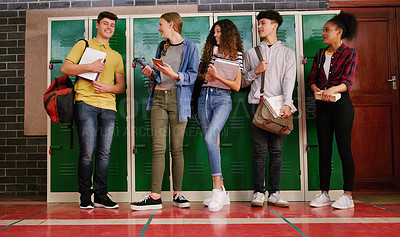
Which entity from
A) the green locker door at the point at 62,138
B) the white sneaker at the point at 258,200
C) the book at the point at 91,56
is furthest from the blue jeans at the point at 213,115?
the green locker door at the point at 62,138

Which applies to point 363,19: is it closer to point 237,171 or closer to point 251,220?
point 237,171

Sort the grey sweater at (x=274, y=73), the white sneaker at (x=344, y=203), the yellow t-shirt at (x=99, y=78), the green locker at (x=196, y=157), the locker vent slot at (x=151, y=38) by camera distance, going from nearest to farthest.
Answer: the white sneaker at (x=344, y=203)
the yellow t-shirt at (x=99, y=78)
the grey sweater at (x=274, y=73)
the green locker at (x=196, y=157)
the locker vent slot at (x=151, y=38)

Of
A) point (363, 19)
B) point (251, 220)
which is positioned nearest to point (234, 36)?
point (251, 220)

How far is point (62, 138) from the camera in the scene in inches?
128

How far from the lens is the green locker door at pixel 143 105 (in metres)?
3.18

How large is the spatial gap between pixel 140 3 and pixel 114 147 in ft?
5.66

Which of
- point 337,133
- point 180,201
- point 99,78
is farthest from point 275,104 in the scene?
point 99,78

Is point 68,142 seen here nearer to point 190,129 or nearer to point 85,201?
point 85,201

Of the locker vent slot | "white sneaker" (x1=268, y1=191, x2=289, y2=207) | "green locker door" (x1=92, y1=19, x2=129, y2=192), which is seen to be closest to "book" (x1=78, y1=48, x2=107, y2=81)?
"green locker door" (x1=92, y1=19, x2=129, y2=192)

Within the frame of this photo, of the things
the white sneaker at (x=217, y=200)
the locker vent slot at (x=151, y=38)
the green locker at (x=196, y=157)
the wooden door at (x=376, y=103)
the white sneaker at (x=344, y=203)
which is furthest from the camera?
the wooden door at (x=376, y=103)

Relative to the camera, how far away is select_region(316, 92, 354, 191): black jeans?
276 centimetres

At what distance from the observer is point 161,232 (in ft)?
6.20

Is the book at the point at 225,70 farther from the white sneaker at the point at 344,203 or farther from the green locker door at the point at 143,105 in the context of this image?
the white sneaker at the point at 344,203

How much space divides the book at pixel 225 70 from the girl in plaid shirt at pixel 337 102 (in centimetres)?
73
